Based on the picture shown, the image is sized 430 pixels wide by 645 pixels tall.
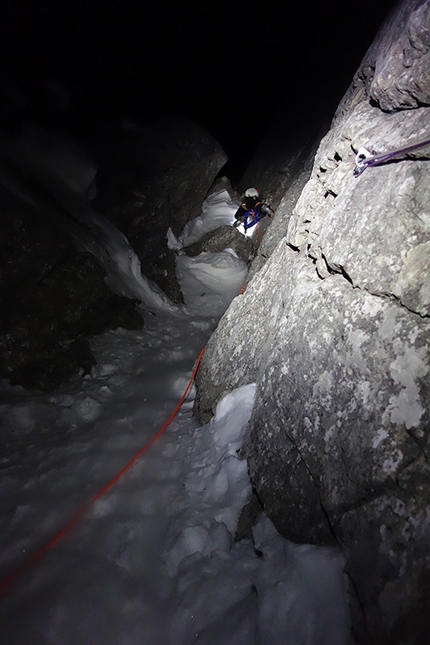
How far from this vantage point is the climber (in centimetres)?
Result: 958

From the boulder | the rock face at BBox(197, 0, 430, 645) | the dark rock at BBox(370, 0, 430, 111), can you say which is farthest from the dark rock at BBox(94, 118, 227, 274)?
the dark rock at BBox(370, 0, 430, 111)

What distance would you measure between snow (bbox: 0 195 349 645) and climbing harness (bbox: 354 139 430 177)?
2607 mm

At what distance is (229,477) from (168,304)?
5043 mm

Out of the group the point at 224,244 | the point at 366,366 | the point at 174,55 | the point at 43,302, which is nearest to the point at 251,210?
the point at 224,244

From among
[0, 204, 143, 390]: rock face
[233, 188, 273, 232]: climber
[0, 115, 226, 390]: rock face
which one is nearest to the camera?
[0, 204, 143, 390]: rock face

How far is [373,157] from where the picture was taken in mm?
3121

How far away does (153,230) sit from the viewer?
886 centimetres

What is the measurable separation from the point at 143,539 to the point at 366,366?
2810 millimetres

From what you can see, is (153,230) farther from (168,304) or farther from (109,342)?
(109,342)

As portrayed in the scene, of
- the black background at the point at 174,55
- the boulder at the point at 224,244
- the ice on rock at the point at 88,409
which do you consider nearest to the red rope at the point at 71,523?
the ice on rock at the point at 88,409

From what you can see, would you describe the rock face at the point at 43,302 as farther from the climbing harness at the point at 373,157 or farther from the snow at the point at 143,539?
the climbing harness at the point at 373,157

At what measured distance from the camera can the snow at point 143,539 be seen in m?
2.72

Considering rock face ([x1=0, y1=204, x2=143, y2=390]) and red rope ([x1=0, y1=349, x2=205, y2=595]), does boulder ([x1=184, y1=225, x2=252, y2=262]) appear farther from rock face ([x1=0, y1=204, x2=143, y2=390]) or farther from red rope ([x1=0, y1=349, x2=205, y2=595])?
red rope ([x1=0, y1=349, x2=205, y2=595])

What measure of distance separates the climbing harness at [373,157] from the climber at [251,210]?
637 centimetres
